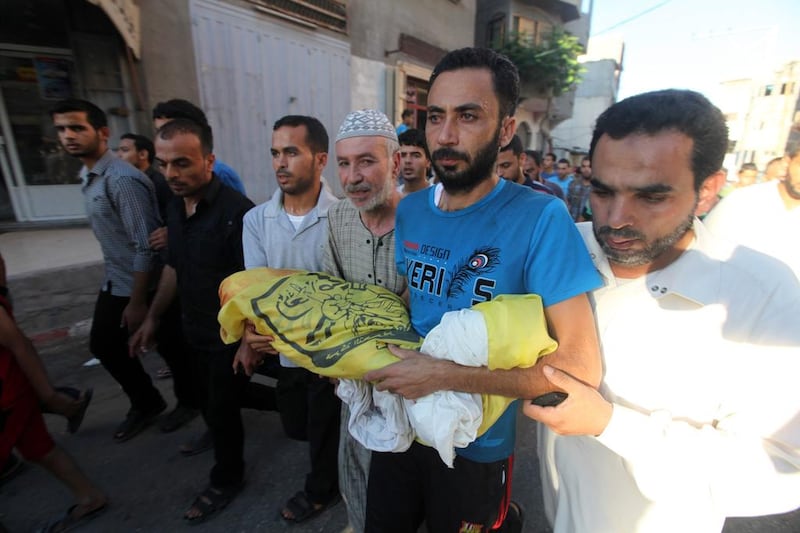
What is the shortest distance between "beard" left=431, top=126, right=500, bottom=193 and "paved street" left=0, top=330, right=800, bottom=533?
79.8 inches

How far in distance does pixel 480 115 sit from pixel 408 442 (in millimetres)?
1114

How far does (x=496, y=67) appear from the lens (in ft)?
4.02

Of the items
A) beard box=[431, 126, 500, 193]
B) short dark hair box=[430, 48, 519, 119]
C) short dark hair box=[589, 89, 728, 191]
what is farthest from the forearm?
short dark hair box=[430, 48, 519, 119]

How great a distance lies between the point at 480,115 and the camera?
1.22 metres

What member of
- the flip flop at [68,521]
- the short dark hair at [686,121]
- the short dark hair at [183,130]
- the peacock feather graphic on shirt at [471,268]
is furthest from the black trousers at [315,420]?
the short dark hair at [686,121]

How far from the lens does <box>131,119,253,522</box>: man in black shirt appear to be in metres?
2.11

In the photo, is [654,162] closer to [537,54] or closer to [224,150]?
[224,150]

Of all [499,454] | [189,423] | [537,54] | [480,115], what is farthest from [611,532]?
[537,54]

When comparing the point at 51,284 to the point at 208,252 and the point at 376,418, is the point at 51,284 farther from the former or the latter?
the point at 376,418

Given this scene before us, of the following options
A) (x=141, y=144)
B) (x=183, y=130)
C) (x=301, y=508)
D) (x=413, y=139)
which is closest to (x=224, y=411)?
(x=301, y=508)

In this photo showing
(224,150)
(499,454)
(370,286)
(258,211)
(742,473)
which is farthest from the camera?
(224,150)

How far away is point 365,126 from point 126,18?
189 inches

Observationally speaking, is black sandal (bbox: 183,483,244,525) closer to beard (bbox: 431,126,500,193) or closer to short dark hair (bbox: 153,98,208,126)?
beard (bbox: 431,126,500,193)

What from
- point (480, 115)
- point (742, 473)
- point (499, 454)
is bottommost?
point (499, 454)
